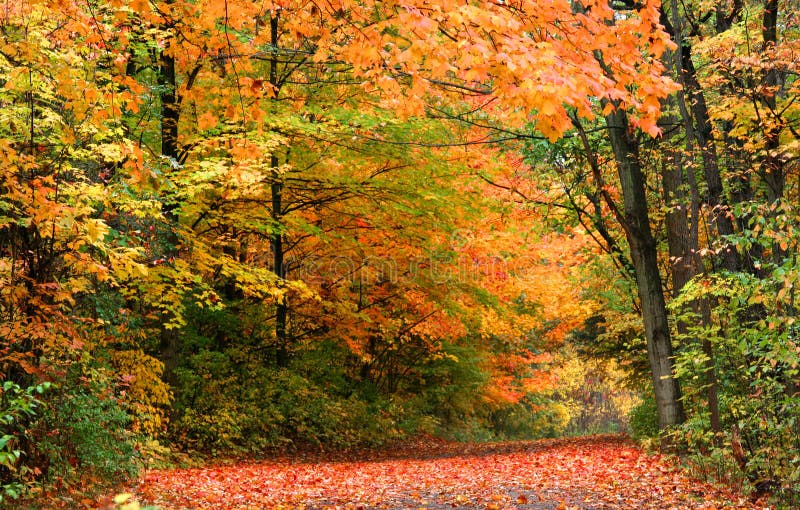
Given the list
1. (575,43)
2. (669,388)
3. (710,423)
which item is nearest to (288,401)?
(669,388)

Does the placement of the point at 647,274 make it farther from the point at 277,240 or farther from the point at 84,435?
the point at 84,435

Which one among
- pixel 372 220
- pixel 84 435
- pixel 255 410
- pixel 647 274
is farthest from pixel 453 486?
pixel 372 220

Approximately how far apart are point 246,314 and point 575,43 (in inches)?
513

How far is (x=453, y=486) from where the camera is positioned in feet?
30.2

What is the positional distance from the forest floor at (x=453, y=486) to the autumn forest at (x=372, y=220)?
294 millimetres

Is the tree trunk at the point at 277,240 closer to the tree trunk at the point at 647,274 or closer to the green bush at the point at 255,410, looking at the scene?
the green bush at the point at 255,410

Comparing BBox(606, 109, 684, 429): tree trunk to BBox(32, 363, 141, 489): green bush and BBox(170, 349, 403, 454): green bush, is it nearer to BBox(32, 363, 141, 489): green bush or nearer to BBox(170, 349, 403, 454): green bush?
BBox(32, 363, 141, 489): green bush

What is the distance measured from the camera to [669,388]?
36.3 feet

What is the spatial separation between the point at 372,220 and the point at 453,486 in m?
7.74

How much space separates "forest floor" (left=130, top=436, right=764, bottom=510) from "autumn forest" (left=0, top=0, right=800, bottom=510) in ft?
0.97

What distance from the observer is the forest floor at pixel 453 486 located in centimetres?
759

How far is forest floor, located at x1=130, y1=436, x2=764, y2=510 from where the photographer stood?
24.9 feet

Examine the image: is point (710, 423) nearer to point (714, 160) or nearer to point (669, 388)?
point (669, 388)

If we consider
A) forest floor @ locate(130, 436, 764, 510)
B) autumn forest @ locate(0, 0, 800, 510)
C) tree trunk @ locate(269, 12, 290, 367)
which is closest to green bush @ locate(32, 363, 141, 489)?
autumn forest @ locate(0, 0, 800, 510)
